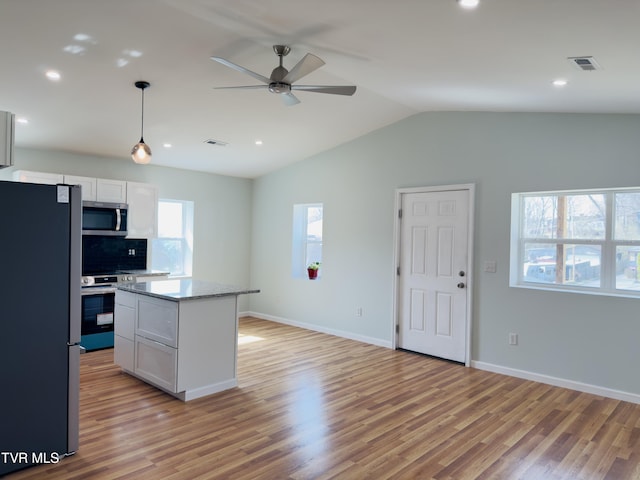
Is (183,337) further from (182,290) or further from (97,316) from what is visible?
(97,316)

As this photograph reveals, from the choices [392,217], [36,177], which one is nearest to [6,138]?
[36,177]

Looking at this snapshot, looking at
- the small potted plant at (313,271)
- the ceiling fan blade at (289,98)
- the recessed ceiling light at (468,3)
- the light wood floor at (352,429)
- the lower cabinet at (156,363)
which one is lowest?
the light wood floor at (352,429)

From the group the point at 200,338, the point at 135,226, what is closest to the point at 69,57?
the point at 200,338

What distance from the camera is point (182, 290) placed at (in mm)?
3965

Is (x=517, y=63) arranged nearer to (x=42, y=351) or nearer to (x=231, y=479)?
(x=231, y=479)

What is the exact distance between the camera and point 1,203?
2479 millimetres

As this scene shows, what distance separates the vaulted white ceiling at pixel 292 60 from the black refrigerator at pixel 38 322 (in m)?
1.26

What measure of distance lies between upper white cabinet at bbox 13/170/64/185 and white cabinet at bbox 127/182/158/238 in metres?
0.85

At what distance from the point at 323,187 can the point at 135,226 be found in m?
2.72

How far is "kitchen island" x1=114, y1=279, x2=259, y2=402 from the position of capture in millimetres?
3633

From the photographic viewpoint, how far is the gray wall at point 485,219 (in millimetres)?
3957

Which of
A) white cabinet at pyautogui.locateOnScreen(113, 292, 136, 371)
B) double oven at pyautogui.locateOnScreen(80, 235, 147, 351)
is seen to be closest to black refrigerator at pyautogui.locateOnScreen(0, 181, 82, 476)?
white cabinet at pyautogui.locateOnScreen(113, 292, 136, 371)

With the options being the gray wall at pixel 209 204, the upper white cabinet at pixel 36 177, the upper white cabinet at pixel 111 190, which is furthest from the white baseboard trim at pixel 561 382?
the upper white cabinet at pixel 36 177

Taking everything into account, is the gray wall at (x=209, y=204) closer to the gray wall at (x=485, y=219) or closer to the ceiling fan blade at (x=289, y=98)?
the gray wall at (x=485, y=219)
